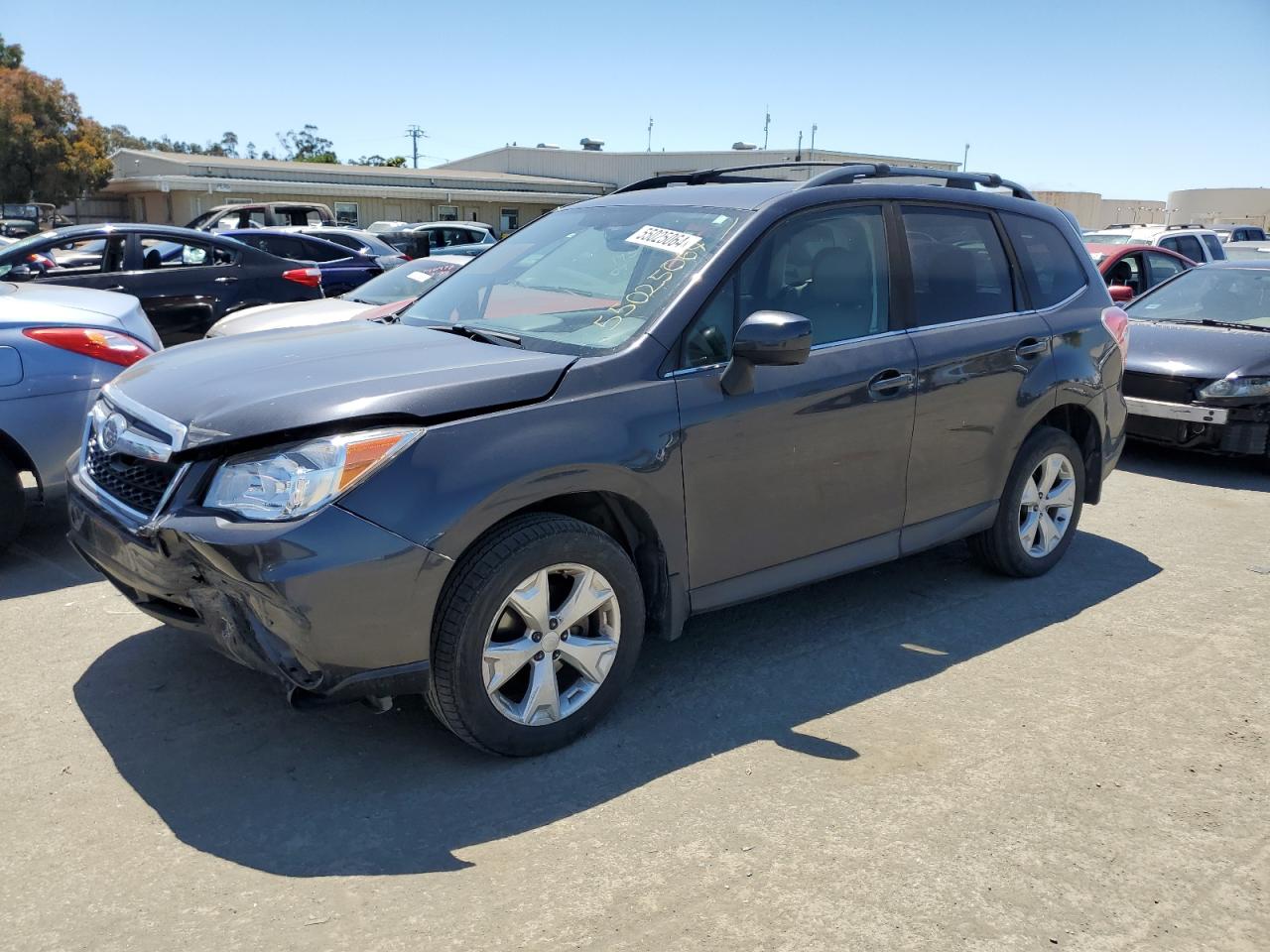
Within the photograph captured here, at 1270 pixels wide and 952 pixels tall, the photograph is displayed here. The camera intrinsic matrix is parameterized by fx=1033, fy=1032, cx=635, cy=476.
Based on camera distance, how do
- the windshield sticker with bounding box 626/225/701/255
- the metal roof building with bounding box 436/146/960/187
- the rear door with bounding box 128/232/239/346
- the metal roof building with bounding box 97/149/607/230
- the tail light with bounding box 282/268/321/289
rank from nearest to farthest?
the windshield sticker with bounding box 626/225/701/255 < the rear door with bounding box 128/232/239/346 < the tail light with bounding box 282/268/321/289 < the metal roof building with bounding box 97/149/607/230 < the metal roof building with bounding box 436/146/960/187

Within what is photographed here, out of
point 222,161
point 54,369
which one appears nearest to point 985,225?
point 54,369

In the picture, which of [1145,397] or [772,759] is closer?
[772,759]

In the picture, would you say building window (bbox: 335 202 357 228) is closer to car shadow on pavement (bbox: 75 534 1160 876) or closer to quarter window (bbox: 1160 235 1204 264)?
quarter window (bbox: 1160 235 1204 264)

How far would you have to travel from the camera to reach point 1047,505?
5.27 metres

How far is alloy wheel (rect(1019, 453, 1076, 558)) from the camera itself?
16.9ft

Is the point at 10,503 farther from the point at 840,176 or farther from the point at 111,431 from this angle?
the point at 840,176

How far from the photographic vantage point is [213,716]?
12.0 ft

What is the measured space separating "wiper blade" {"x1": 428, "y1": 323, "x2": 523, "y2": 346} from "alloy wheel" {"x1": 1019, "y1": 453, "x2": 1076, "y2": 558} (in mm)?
2717

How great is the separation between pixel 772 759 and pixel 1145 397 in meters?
5.89

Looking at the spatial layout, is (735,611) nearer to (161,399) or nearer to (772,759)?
(772,759)

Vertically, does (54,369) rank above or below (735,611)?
above

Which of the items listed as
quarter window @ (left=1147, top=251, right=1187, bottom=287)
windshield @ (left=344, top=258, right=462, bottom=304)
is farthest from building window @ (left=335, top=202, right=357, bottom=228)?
quarter window @ (left=1147, top=251, right=1187, bottom=287)

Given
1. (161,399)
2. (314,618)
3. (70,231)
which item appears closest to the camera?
(314,618)

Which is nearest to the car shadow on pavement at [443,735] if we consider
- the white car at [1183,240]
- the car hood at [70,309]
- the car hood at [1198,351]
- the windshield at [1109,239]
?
the car hood at [70,309]
